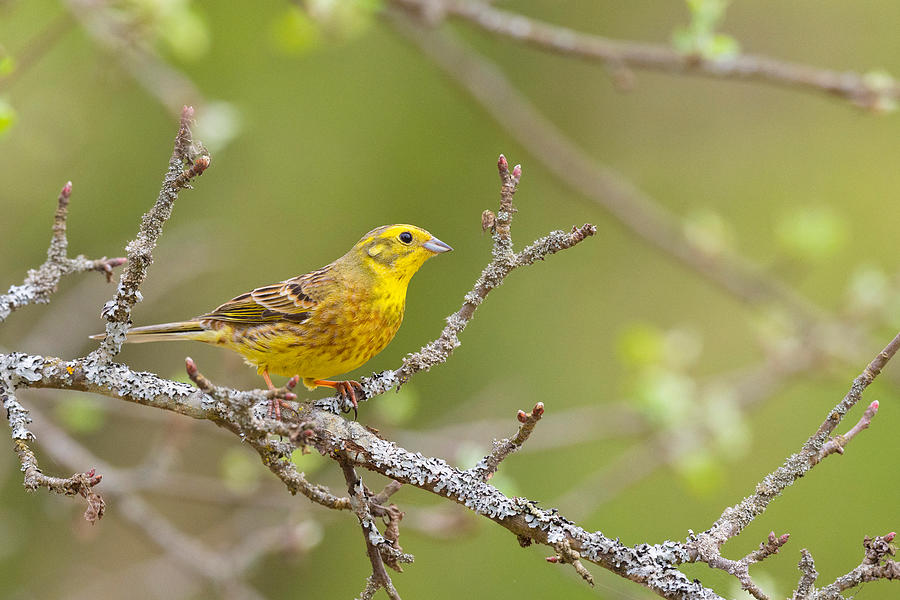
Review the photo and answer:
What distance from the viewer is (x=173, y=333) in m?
4.68

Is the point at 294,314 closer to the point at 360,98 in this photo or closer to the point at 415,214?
the point at 415,214

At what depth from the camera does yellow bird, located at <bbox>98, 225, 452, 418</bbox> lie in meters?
4.09

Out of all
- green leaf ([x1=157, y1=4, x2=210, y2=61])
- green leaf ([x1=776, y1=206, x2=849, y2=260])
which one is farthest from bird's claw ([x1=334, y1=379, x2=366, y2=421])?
green leaf ([x1=776, y1=206, x2=849, y2=260])

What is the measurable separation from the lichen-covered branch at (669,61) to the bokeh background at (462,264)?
0.22m

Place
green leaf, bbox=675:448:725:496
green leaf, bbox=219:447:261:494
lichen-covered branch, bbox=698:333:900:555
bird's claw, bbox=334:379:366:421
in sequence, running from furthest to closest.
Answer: green leaf, bbox=675:448:725:496
green leaf, bbox=219:447:261:494
bird's claw, bbox=334:379:366:421
lichen-covered branch, bbox=698:333:900:555

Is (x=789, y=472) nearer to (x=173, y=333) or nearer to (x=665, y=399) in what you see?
(x=173, y=333)

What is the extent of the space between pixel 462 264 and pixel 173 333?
4868 millimetres

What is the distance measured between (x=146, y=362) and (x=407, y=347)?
2361 mm

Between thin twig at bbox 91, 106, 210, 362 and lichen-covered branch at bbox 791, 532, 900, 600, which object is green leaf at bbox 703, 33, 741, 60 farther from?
thin twig at bbox 91, 106, 210, 362

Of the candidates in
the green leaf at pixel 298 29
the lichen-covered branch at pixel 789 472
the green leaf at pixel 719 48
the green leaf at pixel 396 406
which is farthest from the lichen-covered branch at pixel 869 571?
the green leaf at pixel 298 29

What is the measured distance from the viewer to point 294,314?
4250 mm

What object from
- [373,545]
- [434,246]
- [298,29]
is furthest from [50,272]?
[298,29]

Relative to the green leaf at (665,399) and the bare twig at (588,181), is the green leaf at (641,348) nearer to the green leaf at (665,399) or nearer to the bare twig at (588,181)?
the green leaf at (665,399)

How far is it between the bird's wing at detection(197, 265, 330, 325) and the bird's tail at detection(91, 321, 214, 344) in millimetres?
71
